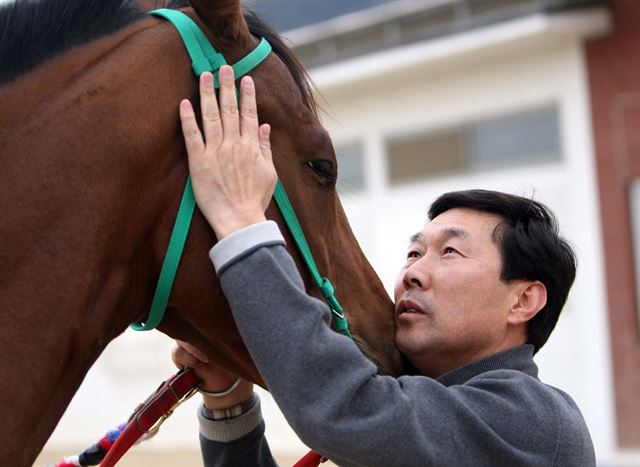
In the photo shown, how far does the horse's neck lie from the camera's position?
5.46ft

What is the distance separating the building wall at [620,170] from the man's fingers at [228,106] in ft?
27.4

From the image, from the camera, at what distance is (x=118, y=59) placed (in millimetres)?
1782

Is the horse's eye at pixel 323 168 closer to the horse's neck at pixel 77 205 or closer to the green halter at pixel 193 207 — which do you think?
the green halter at pixel 193 207

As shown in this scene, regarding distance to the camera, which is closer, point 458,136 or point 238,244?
point 238,244

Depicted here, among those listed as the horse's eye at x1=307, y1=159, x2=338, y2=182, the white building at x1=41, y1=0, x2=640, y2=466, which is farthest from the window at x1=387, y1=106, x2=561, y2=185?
the horse's eye at x1=307, y1=159, x2=338, y2=182

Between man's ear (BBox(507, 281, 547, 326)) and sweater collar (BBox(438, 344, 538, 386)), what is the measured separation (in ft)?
0.27

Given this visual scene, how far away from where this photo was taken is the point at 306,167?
1.97 meters

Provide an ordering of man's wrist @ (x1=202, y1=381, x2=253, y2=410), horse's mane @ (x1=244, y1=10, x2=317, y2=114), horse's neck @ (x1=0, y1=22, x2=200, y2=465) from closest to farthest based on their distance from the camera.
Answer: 1. horse's neck @ (x1=0, y1=22, x2=200, y2=465)
2. horse's mane @ (x1=244, y1=10, x2=317, y2=114)
3. man's wrist @ (x1=202, y1=381, x2=253, y2=410)

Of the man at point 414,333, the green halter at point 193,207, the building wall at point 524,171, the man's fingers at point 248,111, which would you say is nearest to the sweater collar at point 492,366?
the man at point 414,333

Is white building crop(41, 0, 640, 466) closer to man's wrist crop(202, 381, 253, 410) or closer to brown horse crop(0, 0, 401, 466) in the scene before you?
man's wrist crop(202, 381, 253, 410)

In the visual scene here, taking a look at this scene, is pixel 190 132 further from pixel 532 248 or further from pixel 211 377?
pixel 532 248

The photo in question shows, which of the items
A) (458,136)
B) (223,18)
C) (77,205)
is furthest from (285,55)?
(458,136)

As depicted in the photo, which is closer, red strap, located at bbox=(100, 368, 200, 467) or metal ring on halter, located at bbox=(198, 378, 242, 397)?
red strap, located at bbox=(100, 368, 200, 467)

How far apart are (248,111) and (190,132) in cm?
14
